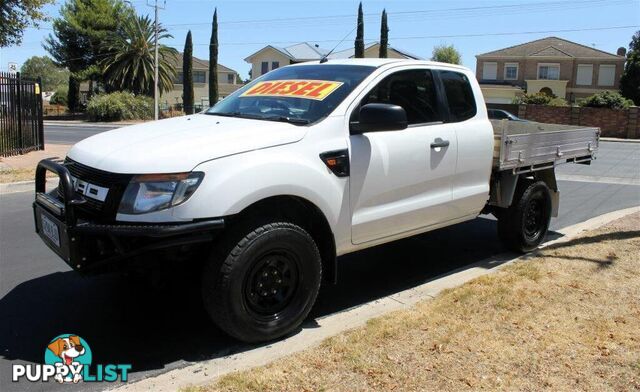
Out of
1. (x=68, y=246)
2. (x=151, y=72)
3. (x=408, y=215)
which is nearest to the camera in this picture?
(x=68, y=246)

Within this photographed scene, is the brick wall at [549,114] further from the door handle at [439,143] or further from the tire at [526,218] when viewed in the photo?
the door handle at [439,143]

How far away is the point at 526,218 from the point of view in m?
6.05

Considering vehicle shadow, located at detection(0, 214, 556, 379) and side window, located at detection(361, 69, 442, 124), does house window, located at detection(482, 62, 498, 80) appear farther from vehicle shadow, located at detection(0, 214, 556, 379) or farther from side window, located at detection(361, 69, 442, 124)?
side window, located at detection(361, 69, 442, 124)

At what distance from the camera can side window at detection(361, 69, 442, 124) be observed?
15.0ft

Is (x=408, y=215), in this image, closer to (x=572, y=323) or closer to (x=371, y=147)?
(x=371, y=147)

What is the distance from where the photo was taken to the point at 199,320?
168 inches

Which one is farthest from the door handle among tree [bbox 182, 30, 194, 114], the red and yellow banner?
tree [bbox 182, 30, 194, 114]

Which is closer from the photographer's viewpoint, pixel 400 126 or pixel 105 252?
pixel 105 252

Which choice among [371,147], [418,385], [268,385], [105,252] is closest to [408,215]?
[371,147]

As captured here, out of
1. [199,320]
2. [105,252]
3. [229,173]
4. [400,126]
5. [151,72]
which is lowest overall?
[199,320]

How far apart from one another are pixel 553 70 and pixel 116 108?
1765 inches

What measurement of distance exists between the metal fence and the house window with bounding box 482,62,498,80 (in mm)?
56729

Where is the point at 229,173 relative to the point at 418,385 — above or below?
above

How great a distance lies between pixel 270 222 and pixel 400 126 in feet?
4.09
